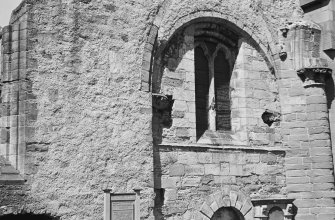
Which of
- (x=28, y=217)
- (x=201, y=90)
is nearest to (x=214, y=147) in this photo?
(x=201, y=90)

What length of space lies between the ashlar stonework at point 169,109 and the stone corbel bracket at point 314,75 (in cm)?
3

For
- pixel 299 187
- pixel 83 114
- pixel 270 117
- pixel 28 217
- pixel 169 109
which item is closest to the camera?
pixel 28 217

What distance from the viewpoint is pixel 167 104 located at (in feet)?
30.5

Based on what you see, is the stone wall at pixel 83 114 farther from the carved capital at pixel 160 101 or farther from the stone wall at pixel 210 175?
the stone wall at pixel 210 175

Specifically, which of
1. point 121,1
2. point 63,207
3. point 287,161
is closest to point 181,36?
point 121,1

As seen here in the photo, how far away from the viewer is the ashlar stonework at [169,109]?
782cm

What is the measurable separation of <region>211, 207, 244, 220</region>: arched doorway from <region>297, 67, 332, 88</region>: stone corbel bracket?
2861mm

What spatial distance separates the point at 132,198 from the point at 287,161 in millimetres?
3666

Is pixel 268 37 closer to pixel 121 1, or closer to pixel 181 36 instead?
pixel 181 36

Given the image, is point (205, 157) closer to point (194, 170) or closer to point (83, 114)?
point (194, 170)

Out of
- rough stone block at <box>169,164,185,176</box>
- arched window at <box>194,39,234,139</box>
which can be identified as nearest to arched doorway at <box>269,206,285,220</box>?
arched window at <box>194,39,234,139</box>

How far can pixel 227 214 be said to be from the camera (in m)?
9.70

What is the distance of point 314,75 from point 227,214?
3216mm

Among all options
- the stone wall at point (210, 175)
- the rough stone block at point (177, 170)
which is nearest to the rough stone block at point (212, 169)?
the stone wall at point (210, 175)
